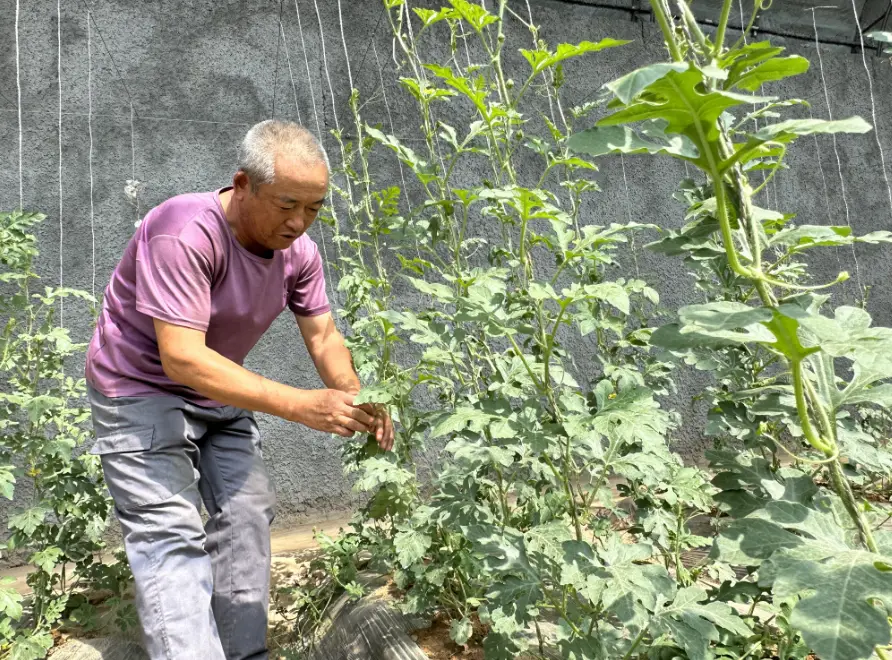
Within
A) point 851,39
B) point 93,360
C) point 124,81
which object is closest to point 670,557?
point 93,360

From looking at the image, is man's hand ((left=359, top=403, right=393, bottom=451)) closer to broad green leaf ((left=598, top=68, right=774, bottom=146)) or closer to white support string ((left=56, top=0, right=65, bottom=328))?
broad green leaf ((left=598, top=68, right=774, bottom=146))

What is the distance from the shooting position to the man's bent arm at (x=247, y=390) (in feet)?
6.55

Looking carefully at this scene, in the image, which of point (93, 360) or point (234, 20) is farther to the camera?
point (234, 20)

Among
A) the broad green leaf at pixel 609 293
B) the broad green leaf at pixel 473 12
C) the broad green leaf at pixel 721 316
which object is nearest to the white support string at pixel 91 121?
the broad green leaf at pixel 473 12

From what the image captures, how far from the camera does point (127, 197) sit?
4082 mm

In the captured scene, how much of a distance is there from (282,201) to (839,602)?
1.72m

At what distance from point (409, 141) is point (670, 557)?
325cm

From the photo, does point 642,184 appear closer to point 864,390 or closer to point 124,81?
point 124,81

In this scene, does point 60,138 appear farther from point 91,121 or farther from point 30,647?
point 30,647

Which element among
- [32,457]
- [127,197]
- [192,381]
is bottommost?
[32,457]

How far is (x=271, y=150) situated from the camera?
83.7 inches

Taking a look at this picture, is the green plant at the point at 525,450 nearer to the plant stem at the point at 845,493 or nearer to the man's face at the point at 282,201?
the man's face at the point at 282,201

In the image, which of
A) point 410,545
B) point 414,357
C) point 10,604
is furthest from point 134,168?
point 410,545

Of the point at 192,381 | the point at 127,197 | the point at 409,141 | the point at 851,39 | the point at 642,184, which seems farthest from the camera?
the point at 851,39
